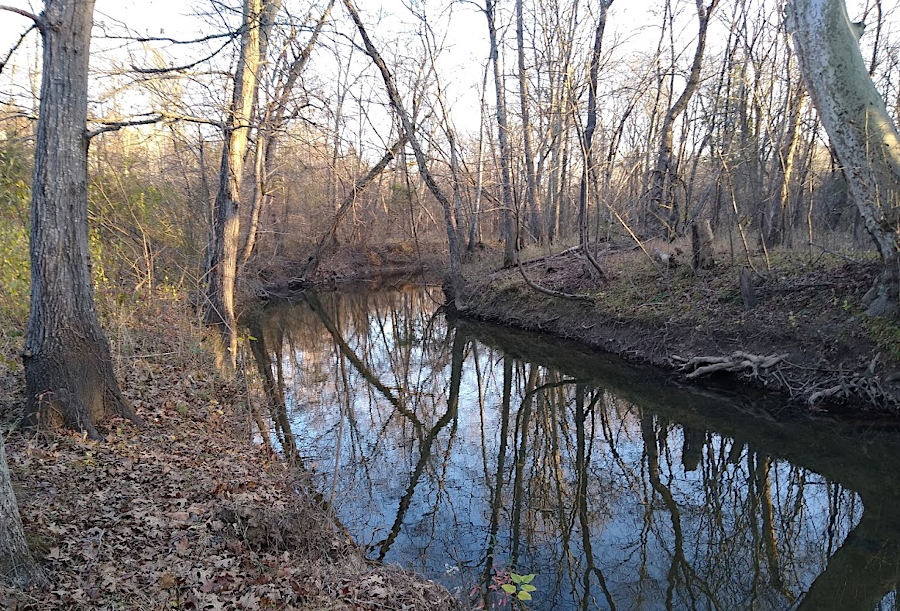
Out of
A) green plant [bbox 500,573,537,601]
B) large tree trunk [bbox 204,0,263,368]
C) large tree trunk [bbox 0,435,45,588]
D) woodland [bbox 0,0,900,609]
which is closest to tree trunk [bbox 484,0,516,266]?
woodland [bbox 0,0,900,609]

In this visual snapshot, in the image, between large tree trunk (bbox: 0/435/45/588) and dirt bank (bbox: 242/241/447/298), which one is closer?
large tree trunk (bbox: 0/435/45/588)

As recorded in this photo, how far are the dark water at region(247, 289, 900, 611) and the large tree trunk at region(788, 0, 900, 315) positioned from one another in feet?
11.0

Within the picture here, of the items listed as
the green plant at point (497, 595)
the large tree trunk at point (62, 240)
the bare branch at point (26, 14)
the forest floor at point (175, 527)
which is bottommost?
the green plant at point (497, 595)

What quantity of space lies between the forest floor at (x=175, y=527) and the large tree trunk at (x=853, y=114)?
8480mm

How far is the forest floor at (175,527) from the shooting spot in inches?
139

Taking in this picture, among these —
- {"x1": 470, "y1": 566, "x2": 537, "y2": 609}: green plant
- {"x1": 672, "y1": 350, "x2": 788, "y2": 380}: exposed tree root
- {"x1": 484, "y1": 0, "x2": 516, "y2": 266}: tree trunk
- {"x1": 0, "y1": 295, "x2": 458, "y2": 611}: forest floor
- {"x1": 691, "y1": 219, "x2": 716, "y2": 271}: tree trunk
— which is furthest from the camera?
{"x1": 484, "y1": 0, "x2": 516, "y2": 266}: tree trunk

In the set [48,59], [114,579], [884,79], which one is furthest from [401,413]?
[884,79]

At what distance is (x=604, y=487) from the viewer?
6.97 m

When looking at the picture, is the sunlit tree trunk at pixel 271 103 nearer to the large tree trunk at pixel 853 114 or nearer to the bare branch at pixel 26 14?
the bare branch at pixel 26 14

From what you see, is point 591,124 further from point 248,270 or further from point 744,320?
point 248,270

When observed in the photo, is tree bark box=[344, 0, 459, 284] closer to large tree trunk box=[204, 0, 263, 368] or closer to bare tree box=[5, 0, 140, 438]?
large tree trunk box=[204, 0, 263, 368]

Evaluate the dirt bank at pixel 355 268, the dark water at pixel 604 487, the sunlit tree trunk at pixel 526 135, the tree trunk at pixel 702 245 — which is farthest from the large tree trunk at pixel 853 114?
the dirt bank at pixel 355 268

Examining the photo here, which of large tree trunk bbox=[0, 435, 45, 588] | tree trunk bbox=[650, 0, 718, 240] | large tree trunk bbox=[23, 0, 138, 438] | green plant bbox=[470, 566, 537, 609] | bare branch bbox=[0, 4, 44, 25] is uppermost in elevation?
tree trunk bbox=[650, 0, 718, 240]

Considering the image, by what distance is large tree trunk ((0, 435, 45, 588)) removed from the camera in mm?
3061
